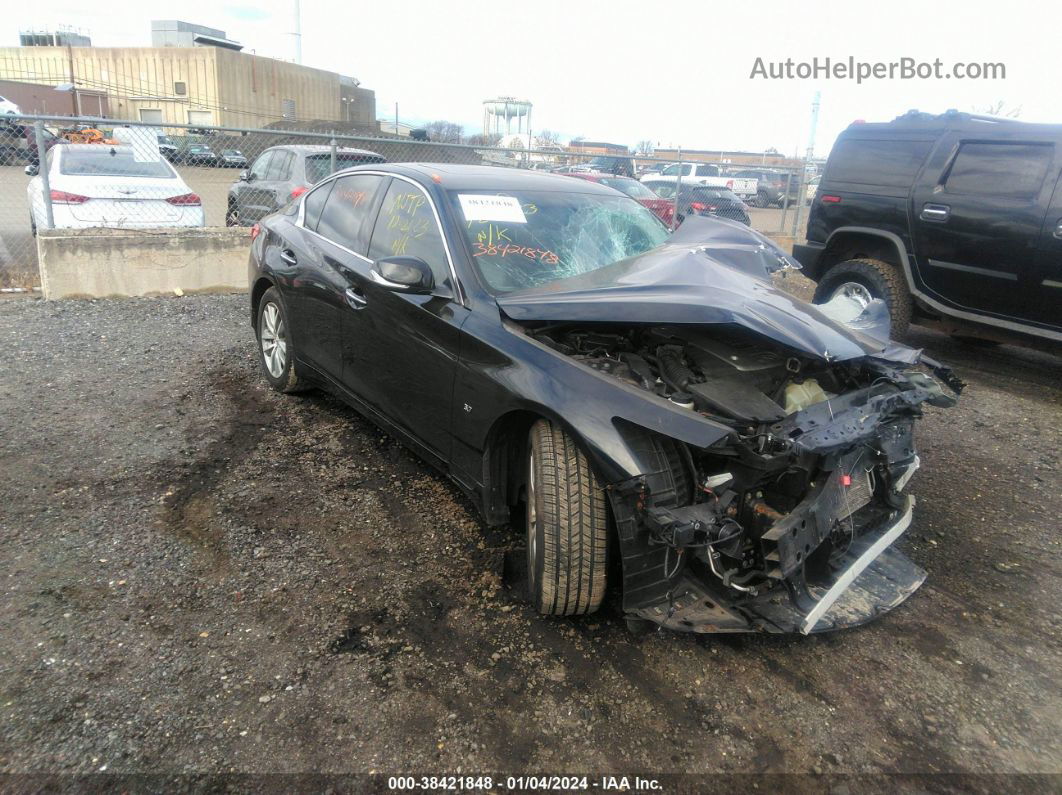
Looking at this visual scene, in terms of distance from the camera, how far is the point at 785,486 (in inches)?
103

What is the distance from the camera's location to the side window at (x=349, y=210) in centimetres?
421

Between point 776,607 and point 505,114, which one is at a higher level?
point 505,114

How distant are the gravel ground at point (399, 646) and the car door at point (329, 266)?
674 mm

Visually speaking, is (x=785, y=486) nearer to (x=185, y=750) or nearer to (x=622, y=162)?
(x=185, y=750)

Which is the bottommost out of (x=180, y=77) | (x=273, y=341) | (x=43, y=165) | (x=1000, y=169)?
(x=273, y=341)

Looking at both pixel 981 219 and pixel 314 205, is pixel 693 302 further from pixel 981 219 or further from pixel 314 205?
pixel 981 219

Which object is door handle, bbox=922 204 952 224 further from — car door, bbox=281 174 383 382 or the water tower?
the water tower

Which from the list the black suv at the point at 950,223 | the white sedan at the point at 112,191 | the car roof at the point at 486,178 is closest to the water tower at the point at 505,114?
the white sedan at the point at 112,191

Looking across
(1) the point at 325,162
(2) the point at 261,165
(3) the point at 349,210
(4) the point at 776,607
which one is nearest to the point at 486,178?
(3) the point at 349,210

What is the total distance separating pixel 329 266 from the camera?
167 inches

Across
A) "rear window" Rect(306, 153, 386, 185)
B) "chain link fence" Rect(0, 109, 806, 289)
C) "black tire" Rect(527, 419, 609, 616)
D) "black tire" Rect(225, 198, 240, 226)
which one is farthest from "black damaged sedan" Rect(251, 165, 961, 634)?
"black tire" Rect(225, 198, 240, 226)

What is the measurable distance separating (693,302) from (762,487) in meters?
0.75

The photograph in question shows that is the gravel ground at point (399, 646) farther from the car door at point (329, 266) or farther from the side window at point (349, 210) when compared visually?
the side window at point (349, 210)

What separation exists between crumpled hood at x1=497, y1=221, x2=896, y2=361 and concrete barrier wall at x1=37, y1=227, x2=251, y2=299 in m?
6.26
